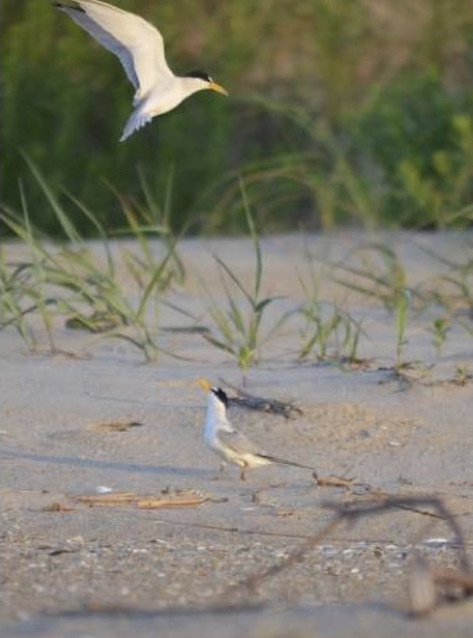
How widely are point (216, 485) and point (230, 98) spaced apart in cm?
752

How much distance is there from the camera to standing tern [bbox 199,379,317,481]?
5340mm

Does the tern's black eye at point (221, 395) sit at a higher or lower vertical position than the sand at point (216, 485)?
higher

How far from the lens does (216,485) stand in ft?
18.0

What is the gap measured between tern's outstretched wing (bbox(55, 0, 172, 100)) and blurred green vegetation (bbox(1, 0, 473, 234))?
194 inches

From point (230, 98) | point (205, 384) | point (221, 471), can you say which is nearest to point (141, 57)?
point (205, 384)

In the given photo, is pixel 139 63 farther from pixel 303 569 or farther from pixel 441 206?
pixel 441 206

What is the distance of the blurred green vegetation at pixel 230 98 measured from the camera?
1188cm

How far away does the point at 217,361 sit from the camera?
661cm

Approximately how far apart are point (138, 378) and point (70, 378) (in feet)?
0.77

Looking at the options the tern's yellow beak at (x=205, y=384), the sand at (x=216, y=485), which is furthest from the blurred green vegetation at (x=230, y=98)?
the tern's yellow beak at (x=205, y=384)

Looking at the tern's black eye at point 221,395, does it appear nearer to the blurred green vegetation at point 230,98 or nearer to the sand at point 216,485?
the sand at point 216,485

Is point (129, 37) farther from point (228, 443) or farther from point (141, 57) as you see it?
point (228, 443)

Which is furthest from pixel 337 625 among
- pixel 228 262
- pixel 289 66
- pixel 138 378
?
pixel 289 66

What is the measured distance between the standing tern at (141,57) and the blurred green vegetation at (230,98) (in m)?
4.91
